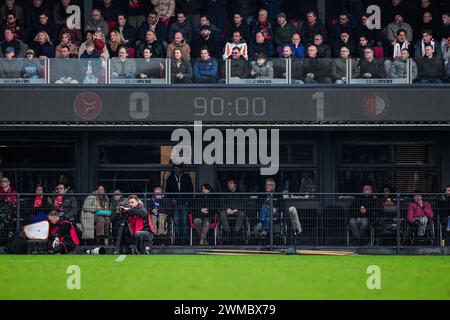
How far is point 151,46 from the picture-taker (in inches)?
1046

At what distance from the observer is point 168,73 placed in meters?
26.5

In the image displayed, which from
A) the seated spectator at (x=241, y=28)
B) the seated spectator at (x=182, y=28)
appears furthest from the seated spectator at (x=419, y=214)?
the seated spectator at (x=182, y=28)

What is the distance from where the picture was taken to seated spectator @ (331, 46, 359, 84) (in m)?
26.3

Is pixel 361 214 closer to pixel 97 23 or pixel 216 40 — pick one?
pixel 216 40

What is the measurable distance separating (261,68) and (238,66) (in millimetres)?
521

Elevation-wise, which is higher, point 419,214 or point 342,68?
point 342,68

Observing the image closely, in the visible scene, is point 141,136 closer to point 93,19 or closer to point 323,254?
point 93,19

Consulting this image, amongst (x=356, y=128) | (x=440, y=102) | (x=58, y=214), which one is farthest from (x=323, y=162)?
(x=58, y=214)

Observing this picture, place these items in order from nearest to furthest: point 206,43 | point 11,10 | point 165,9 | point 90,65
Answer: point 90,65
point 206,43
point 11,10
point 165,9

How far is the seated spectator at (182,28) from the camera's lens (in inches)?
1069

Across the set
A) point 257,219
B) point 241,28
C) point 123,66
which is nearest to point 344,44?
point 241,28

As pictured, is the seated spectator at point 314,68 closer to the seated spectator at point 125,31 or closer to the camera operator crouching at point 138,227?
the seated spectator at point 125,31
